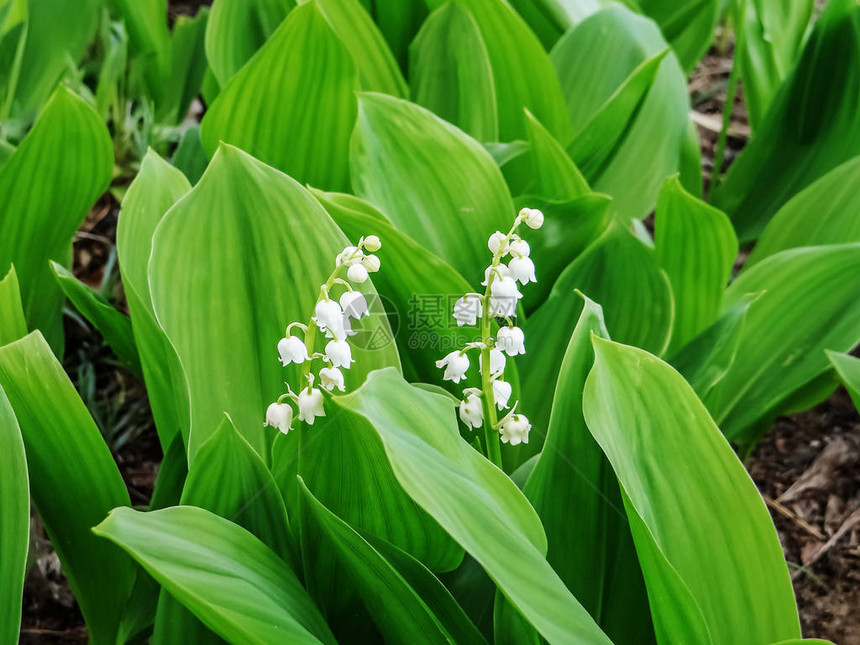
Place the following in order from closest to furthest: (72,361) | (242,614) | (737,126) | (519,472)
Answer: (242,614) → (519,472) → (72,361) → (737,126)

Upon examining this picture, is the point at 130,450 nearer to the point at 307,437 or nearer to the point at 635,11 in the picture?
the point at 307,437

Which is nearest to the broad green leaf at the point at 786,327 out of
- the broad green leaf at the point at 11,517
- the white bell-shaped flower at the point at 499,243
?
the white bell-shaped flower at the point at 499,243

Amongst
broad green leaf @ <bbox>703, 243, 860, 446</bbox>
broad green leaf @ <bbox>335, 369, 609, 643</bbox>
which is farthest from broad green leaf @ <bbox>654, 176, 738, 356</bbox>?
broad green leaf @ <bbox>335, 369, 609, 643</bbox>

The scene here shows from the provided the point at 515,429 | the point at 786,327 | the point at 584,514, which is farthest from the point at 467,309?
the point at 786,327

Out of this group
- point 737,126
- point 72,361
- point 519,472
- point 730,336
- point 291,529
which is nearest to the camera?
point 291,529

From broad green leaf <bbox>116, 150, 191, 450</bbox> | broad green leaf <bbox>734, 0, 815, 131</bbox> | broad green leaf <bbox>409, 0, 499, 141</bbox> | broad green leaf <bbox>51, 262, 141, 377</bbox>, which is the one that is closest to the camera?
broad green leaf <bbox>116, 150, 191, 450</bbox>

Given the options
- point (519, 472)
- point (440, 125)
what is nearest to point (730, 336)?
point (519, 472)

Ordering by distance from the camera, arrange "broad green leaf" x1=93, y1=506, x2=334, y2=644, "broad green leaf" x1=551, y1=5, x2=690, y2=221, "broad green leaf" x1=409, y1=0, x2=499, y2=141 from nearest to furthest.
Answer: "broad green leaf" x1=93, y1=506, x2=334, y2=644, "broad green leaf" x1=409, y1=0, x2=499, y2=141, "broad green leaf" x1=551, y1=5, x2=690, y2=221

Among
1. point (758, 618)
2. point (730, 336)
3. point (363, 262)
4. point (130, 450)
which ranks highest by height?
point (363, 262)

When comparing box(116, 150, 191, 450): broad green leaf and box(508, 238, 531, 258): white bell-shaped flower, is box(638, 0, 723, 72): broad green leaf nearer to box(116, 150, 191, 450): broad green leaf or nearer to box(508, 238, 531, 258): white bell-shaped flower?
box(116, 150, 191, 450): broad green leaf
